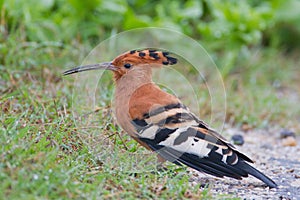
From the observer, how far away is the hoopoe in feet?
11.6

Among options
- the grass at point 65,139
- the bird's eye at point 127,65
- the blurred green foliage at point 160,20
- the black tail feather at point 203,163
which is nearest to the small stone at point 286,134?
the grass at point 65,139

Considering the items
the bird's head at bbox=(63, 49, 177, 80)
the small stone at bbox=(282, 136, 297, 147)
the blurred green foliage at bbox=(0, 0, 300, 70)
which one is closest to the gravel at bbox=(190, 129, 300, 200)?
the small stone at bbox=(282, 136, 297, 147)

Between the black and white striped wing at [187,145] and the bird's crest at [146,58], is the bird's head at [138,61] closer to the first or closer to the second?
the bird's crest at [146,58]

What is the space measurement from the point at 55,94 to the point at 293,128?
248 cm

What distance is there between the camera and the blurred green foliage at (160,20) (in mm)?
6234

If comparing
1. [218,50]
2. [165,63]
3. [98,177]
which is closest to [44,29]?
Answer: [218,50]

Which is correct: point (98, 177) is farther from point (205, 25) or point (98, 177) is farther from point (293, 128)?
point (205, 25)

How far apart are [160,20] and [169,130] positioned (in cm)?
353

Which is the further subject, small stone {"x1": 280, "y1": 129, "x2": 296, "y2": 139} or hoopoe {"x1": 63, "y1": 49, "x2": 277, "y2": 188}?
small stone {"x1": 280, "y1": 129, "x2": 296, "y2": 139}

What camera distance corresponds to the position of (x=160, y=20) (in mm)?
6902

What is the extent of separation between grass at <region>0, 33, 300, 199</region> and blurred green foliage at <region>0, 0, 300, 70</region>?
46 centimetres

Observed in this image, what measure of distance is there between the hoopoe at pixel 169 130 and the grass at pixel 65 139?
0.14m

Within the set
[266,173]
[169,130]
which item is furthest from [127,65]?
[266,173]

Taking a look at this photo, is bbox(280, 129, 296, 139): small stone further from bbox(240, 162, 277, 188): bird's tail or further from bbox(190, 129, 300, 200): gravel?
bbox(240, 162, 277, 188): bird's tail
